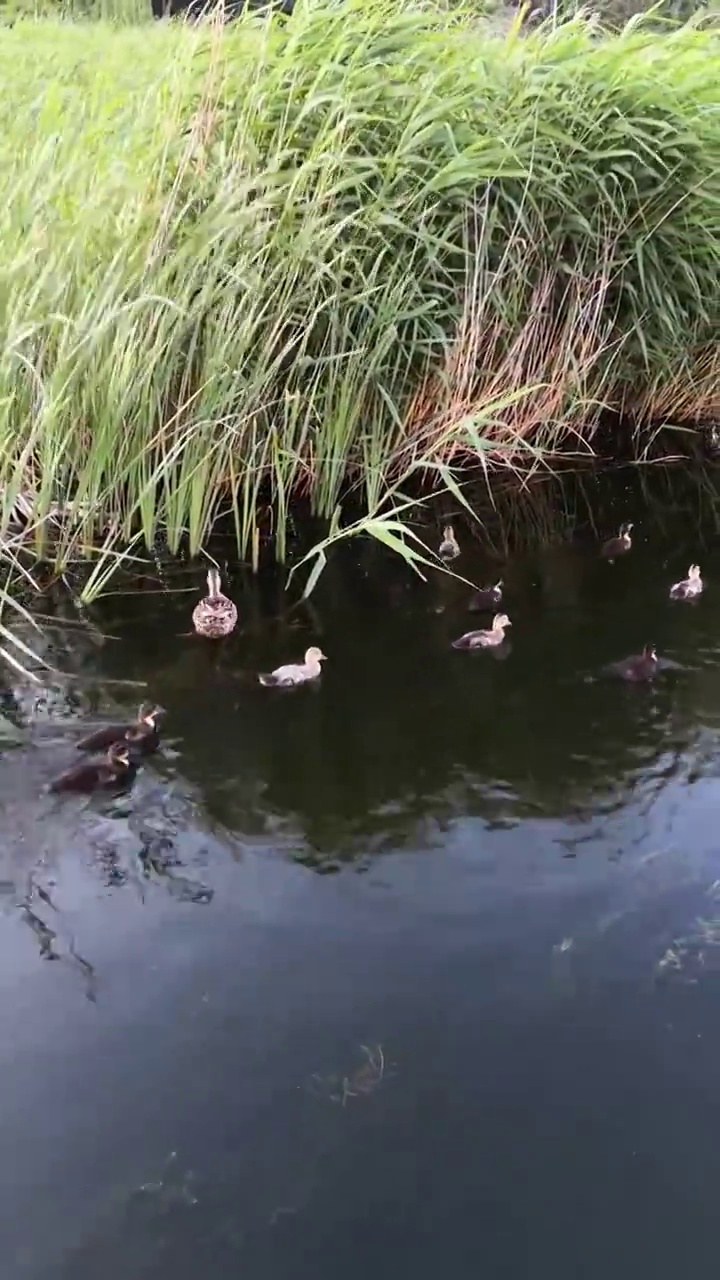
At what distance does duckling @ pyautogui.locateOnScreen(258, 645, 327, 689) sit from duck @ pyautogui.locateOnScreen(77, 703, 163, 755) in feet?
2.03

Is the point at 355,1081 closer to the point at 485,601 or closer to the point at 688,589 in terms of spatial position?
the point at 485,601

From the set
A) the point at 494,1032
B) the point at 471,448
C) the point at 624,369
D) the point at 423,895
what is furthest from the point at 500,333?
the point at 494,1032

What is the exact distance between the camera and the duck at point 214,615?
16.5 feet

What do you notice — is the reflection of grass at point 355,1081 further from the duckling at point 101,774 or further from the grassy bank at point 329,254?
the grassy bank at point 329,254

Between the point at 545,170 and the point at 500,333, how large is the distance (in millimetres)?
1006

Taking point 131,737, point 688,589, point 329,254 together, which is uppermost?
point 329,254

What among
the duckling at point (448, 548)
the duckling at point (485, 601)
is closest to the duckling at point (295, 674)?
the duckling at point (485, 601)

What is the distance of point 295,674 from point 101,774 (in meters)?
1.12

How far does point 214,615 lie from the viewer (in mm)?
5012

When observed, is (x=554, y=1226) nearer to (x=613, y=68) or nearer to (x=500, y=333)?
(x=500, y=333)

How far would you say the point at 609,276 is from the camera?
7.16 meters

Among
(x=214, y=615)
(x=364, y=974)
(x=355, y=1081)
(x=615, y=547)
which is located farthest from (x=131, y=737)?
(x=615, y=547)

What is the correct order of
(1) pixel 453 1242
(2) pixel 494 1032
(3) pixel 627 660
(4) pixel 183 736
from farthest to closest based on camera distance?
(3) pixel 627 660, (4) pixel 183 736, (2) pixel 494 1032, (1) pixel 453 1242

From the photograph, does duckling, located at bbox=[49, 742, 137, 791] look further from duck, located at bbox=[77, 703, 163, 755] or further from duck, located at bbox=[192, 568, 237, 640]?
duck, located at bbox=[192, 568, 237, 640]
